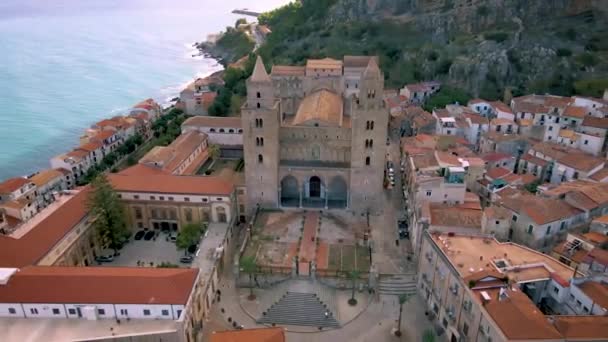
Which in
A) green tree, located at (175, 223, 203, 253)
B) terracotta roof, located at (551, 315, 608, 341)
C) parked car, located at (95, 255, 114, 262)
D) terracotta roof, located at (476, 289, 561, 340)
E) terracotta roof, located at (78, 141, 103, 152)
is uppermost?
terracotta roof, located at (78, 141, 103, 152)

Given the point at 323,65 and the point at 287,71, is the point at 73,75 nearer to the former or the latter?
the point at 287,71

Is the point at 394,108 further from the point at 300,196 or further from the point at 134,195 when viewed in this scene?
the point at 134,195

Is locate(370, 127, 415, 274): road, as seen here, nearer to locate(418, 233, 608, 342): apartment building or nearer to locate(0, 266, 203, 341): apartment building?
locate(418, 233, 608, 342): apartment building

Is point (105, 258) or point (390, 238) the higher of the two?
point (390, 238)

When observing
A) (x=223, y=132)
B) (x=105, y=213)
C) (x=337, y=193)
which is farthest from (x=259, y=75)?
(x=223, y=132)

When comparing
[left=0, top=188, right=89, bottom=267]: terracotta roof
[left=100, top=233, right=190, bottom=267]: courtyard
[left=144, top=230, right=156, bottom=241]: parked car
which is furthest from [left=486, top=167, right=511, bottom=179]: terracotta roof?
[left=0, top=188, right=89, bottom=267]: terracotta roof

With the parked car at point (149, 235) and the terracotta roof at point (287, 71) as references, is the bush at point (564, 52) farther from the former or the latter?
the parked car at point (149, 235)

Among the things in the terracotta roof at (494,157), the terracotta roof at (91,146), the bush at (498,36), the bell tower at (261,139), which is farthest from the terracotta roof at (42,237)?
the bush at (498,36)
